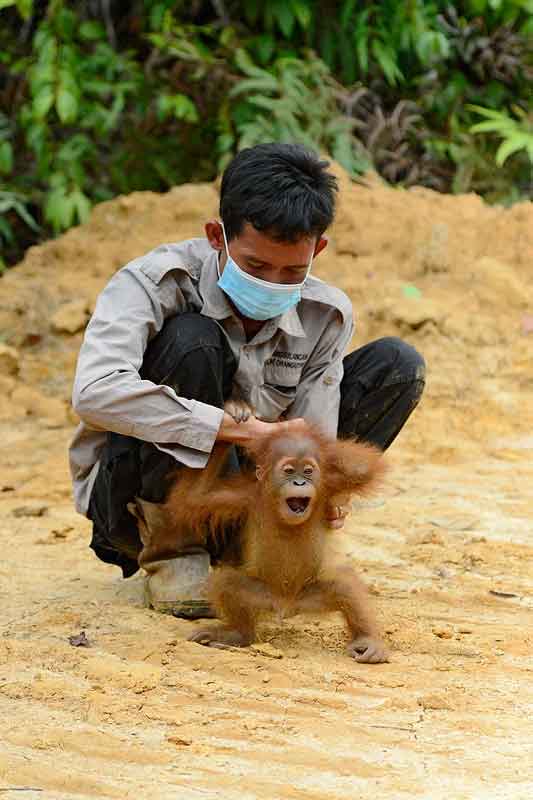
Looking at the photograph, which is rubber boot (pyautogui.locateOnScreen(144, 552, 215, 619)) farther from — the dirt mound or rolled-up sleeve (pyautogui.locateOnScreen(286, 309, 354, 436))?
the dirt mound

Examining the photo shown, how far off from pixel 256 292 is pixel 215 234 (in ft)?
1.02

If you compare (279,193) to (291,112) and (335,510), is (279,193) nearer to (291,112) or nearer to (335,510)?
(335,510)

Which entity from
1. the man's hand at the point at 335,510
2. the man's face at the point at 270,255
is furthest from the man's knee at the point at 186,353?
the man's hand at the point at 335,510

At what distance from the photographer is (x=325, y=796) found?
247cm

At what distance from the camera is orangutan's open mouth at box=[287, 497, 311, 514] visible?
140 inches

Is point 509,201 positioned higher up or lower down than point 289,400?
lower down

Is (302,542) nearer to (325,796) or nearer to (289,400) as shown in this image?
(289,400)

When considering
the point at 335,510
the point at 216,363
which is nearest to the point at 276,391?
the point at 216,363

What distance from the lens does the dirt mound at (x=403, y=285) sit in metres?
6.97

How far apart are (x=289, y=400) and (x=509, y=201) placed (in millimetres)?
5857

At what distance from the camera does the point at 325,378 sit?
412 centimetres

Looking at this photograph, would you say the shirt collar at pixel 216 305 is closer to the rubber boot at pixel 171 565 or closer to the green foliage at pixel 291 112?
the rubber boot at pixel 171 565

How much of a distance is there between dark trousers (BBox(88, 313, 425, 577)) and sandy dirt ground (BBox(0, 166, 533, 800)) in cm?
32

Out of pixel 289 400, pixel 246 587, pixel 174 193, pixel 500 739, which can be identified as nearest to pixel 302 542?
pixel 246 587
